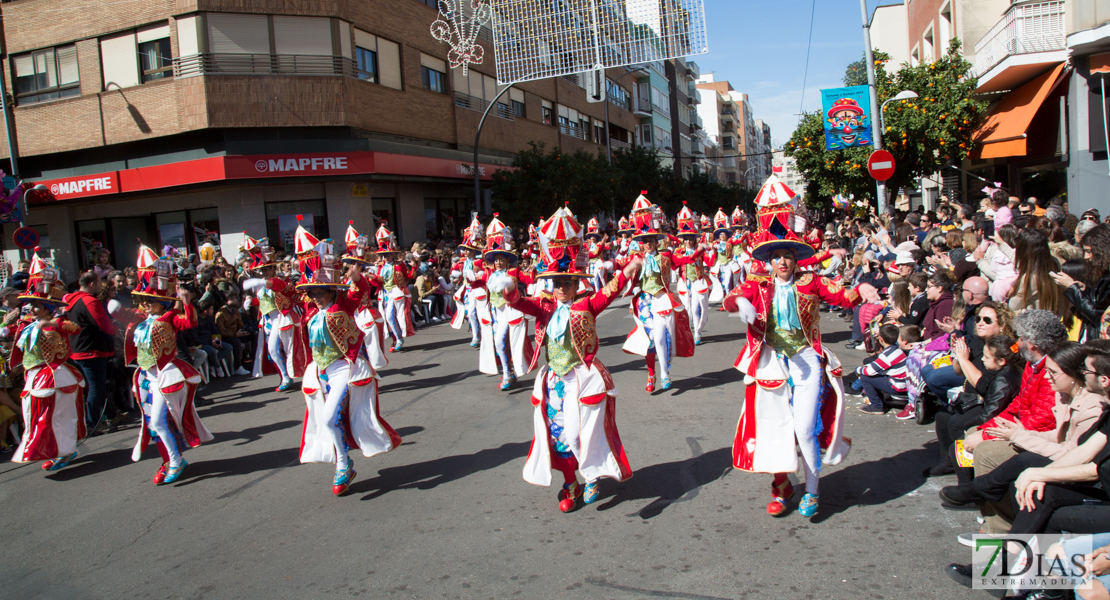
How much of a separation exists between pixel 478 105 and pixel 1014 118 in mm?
18454

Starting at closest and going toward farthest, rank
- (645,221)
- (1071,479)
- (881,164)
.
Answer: (1071,479) < (645,221) < (881,164)

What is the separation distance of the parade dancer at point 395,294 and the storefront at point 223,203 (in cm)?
891

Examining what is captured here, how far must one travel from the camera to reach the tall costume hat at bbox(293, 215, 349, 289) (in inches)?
231

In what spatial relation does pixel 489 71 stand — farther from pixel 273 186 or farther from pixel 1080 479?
pixel 1080 479

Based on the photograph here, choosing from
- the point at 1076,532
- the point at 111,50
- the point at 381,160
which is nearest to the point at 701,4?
the point at 381,160

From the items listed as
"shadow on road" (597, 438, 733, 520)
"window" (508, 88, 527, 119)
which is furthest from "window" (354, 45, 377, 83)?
"shadow on road" (597, 438, 733, 520)

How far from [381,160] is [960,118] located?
15.3 metres

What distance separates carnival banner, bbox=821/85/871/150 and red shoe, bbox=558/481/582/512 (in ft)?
45.6

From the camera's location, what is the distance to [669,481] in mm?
5414

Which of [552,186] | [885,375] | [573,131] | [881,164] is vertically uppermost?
[573,131]

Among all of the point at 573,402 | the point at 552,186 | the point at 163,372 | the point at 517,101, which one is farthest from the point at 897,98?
the point at 517,101

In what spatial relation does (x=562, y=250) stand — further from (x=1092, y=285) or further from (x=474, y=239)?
(x=474, y=239)

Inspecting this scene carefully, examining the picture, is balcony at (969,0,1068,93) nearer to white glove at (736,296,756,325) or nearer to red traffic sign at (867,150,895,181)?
red traffic sign at (867,150,895,181)

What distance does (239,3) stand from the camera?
19.7 meters
